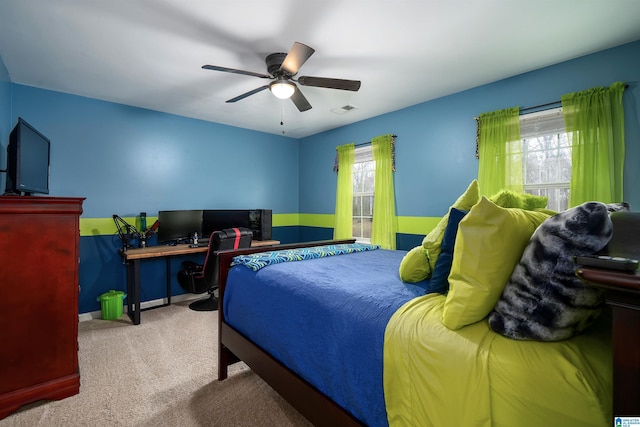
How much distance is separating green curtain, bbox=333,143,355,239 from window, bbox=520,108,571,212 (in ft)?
7.24

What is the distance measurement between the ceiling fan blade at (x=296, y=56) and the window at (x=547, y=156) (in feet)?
7.18

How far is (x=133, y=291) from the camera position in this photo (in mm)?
3381

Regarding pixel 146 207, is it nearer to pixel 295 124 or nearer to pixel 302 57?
pixel 295 124

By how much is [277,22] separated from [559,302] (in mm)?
2253

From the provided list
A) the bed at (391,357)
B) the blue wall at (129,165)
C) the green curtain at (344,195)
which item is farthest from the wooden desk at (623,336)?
the blue wall at (129,165)

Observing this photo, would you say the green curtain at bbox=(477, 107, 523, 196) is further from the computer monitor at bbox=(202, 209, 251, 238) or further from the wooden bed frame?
the computer monitor at bbox=(202, 209, 251, 238)

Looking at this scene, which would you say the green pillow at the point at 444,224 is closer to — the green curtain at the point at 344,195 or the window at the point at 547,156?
the window at the point at 547,156

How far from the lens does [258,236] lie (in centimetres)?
459

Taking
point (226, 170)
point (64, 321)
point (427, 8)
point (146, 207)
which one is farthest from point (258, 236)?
point (427, 8)

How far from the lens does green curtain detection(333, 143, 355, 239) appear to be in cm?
446

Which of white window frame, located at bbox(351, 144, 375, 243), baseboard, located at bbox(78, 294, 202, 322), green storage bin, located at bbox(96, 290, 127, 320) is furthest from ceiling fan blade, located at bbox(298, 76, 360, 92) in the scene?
baseboard, located at bbox(78, 294, 202, 322)

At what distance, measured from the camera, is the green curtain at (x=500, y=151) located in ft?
9.38

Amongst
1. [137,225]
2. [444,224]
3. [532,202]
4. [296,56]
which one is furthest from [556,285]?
[137,225]

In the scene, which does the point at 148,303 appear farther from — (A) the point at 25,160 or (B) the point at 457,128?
(B) the point at 457,128
